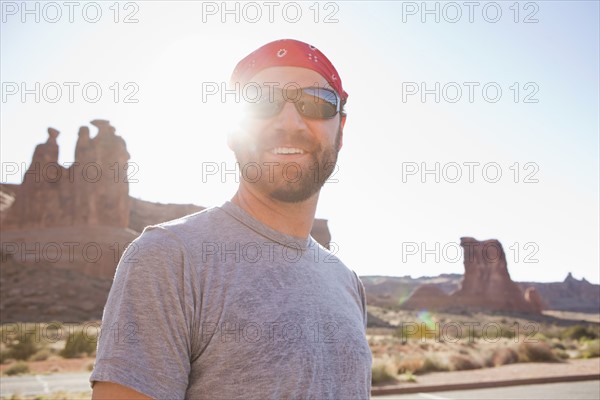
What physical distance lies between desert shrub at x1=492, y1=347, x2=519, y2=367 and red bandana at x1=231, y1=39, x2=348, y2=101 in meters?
17.3

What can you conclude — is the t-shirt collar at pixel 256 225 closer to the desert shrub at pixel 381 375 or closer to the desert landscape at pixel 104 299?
the desert landscape at pixel 104 299

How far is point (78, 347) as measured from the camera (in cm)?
2105

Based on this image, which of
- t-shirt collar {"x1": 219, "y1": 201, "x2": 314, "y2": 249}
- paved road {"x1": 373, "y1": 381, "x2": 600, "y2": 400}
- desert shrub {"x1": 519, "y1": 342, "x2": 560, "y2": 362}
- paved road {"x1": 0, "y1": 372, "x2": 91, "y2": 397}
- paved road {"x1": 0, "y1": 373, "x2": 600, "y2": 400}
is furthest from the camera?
desert shrub {"x1": 519, "y1": 342, "x2": 560, "y2": 362}

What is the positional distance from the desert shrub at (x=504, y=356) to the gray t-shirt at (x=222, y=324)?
17337 millimetres

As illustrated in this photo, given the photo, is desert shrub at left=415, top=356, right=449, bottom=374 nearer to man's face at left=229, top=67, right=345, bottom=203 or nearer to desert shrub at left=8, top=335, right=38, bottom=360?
man's face at left=229, top=67, right=345, bottom=203

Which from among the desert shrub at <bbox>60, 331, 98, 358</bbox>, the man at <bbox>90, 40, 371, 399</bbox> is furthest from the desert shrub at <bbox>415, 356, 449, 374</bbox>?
the man at <bbox>90, 40, 371, 399</bbox>

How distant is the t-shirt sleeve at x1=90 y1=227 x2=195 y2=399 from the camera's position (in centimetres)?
133

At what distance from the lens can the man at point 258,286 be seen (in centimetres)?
138

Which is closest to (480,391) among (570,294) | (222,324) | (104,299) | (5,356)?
(222,324)

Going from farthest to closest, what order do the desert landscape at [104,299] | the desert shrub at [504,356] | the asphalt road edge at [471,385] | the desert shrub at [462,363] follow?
the desert landscape at [104,299]
the desert shrub at [504,356]
the desert shrub at [462,363]
the asphalt road edge at [471,385]

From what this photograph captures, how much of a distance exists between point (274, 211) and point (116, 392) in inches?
36.4

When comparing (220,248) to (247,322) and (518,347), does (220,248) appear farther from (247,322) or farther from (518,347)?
(518,347)

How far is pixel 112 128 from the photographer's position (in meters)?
66.4

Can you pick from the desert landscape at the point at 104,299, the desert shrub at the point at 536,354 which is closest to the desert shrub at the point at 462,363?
the desert landscape at the point at 104,299
